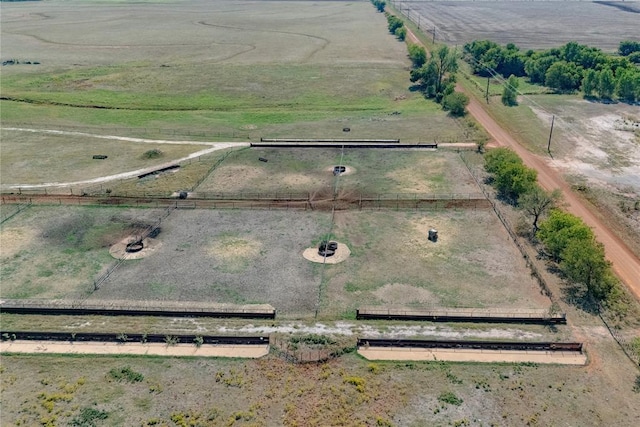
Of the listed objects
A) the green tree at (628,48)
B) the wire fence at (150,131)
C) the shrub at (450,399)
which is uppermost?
the green tree at (628,48)

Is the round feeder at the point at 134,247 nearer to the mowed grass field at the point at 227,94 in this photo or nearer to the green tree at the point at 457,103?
the mowed grass field at the point at 227,94

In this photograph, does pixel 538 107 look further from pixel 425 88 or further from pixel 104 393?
pixel 104 393

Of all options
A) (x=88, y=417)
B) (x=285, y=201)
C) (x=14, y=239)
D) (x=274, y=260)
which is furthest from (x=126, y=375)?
(x=285, y=201)

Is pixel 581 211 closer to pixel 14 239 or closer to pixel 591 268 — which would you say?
pixel 591 268

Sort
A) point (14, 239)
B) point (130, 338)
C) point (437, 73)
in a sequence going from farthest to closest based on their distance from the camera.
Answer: point (437, 73), point (14, 239), point (130, 338)

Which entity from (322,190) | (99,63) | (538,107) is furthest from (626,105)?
(99,63)

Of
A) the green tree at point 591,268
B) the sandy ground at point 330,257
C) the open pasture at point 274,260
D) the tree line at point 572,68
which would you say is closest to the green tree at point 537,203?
the open pasture at point 274,260
